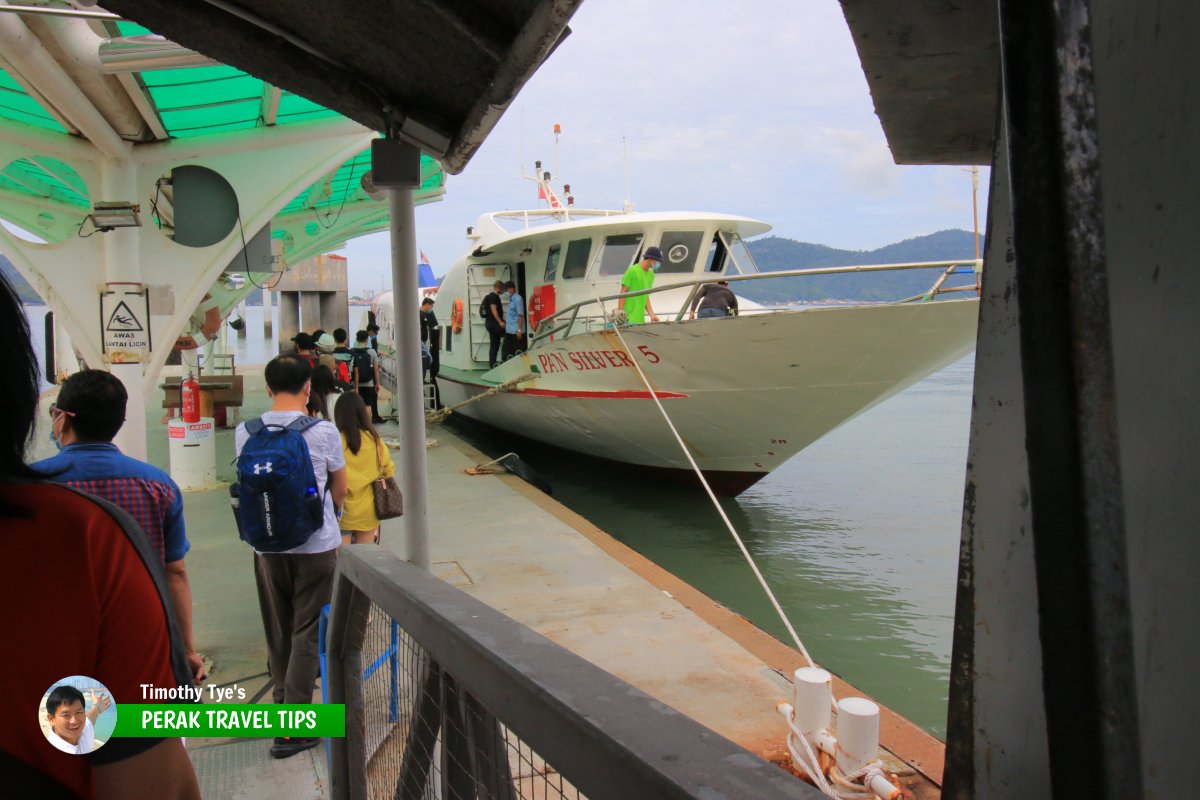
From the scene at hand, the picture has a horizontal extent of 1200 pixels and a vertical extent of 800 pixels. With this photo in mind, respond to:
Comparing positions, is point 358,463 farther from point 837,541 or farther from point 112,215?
point 837,541

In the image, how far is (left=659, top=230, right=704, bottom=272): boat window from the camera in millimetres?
11898

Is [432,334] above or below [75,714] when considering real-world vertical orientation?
above

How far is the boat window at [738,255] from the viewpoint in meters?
12.2

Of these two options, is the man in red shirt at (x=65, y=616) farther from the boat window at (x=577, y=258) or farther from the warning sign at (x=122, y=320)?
the boat window at (x=577, y=258)

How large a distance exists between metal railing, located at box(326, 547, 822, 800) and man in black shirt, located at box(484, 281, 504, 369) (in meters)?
11.8

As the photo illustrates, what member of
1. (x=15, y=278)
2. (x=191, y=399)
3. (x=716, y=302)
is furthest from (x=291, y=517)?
(x=716, y=302)

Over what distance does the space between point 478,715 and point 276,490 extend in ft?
7.34

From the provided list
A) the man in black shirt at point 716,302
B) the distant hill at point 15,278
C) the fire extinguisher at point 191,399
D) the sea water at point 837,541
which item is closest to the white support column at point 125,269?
the distant hill at point 15,278

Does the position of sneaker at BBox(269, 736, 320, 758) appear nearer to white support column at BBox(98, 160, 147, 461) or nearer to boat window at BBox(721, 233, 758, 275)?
white support column at BBox(98, 160, 147, 461)

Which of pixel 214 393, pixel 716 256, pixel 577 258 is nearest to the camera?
pixel 716 256

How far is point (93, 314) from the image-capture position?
258 inches

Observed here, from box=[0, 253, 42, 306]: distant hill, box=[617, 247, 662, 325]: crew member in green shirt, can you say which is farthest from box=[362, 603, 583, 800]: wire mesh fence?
box=[617, 247, 662, 325]: crew member in green shirt

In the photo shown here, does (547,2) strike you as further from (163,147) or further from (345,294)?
(345,294)

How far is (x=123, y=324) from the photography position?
6.50m
